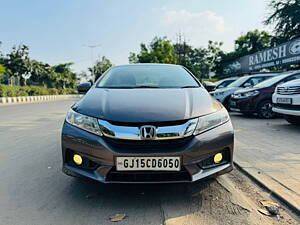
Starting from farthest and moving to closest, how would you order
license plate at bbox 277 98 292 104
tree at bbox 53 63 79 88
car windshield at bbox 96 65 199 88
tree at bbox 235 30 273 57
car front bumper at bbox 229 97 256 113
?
tree at bbox 53 63 79 88
tree at bbox 235 30 273 57
car front bumper at bbox 229 97 256 113
license plate at bbox 277 98 292 104
car windshield at bbox 96 65 199 88

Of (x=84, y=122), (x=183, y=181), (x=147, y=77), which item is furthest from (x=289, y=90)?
(x=84, y=122)

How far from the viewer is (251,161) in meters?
3.86

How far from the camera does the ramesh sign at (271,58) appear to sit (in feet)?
47.4

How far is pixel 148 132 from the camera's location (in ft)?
7.61

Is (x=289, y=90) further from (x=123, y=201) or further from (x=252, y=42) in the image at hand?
(x=252, y=42)

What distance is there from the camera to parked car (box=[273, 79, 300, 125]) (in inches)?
223

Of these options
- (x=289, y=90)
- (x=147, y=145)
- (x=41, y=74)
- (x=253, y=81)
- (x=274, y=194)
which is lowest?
(x=274, y=194)

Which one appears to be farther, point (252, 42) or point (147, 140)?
point (252, 42)

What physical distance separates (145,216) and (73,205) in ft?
2.31

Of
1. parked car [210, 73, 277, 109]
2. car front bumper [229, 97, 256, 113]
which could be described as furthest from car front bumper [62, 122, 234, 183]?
parked car [210, 73, 277, 109]

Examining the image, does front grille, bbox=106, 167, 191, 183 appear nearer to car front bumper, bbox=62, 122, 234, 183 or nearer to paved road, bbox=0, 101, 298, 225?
car front bumper, bbox=62, 122, 234, 183

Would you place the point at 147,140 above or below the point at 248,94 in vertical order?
A: below

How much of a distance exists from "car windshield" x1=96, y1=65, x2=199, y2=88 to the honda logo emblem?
112cm

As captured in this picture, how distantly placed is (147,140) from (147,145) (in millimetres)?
45
